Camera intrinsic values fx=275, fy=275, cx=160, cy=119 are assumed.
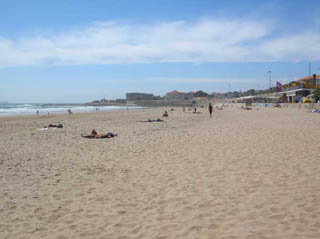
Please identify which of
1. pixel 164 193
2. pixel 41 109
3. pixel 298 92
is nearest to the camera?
pixel 164 193

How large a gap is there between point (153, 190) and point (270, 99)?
65292mm

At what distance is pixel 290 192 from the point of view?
4.45m

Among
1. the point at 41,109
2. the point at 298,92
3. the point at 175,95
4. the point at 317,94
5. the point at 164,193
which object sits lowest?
the point at 164,193

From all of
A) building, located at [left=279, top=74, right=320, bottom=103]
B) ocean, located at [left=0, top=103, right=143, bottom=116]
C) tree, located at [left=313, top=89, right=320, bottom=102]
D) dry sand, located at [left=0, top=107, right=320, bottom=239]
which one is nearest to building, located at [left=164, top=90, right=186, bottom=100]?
ocean, located at [left=0, top=103, right=143, bottom=116]

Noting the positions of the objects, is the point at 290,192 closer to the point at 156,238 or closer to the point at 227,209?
the point at 227,209

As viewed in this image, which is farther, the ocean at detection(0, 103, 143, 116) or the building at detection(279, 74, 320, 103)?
the building at detection(279, 74, 320, 103)

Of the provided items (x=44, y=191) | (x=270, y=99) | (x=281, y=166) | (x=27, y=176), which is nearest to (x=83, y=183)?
(x=44, y=191)

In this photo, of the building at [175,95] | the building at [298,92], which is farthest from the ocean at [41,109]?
the building at [175,95]

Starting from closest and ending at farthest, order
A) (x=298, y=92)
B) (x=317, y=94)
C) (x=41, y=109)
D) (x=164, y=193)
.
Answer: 1. (x=164, y=193)
2. (x=317, y=94)
3. (x=298, y=92)
4. (x=41, y=109)

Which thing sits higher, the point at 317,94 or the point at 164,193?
the point at 317,94

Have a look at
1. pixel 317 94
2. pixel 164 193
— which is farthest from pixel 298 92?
pixel 164 193

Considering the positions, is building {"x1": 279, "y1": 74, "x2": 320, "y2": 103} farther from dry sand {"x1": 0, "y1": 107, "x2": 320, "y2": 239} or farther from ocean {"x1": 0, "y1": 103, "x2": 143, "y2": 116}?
dry sand {"x1": 0, "y1": 107, "x2": 320, "y2": 239}

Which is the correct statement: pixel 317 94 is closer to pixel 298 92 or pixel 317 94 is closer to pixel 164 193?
pixel 298 92

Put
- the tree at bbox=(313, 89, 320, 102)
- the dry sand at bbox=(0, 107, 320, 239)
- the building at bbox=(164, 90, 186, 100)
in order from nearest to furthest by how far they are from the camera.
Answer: the dry sand at bbox=(0, 107, 320, 239)
the tree at bbox=(313, 89, 320, 102)
the building at bbox=(164, 90, 186, 100)
